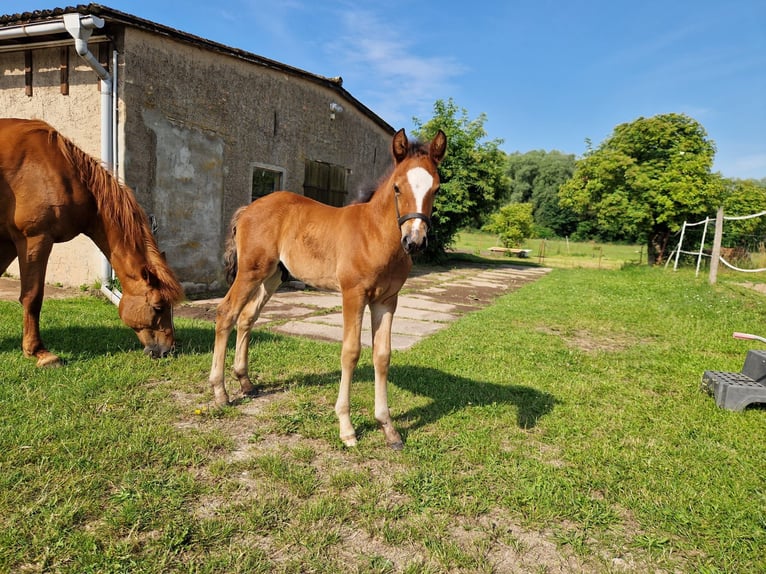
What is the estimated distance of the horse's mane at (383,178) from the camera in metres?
3.01

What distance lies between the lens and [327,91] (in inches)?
464

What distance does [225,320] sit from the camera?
13.0ft

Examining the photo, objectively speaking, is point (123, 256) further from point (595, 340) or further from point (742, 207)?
point (742, 207)

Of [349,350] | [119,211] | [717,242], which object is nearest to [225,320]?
[349,350]

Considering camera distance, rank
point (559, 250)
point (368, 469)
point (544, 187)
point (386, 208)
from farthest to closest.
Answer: point (544, 187) < point (559, 250) < point (386, 208) < point (368, 469)

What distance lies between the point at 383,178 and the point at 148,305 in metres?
2.81

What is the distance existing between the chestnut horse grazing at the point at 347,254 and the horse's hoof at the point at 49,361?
1.71 metres

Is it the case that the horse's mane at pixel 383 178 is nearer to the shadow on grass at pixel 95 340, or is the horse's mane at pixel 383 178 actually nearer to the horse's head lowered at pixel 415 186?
the horse's head lowered at pixel 415 186

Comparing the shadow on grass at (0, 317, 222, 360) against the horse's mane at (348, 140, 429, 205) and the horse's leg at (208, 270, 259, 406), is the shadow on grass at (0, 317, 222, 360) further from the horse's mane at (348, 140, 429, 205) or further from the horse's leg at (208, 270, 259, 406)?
the horse's mane at (348, 140, 429, 205)

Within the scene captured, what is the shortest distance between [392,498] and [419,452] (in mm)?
551

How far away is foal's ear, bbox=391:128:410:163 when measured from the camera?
115 inches

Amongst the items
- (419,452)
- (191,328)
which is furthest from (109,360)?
(419,452)

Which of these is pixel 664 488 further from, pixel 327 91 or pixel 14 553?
pixel 327 91

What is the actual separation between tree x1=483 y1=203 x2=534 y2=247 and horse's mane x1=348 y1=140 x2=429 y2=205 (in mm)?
30343
